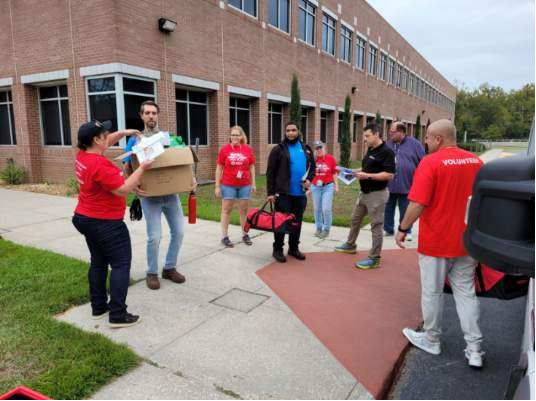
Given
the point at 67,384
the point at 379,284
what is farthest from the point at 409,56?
the point at 67,384

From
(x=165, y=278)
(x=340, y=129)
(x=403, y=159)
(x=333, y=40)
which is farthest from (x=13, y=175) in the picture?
(x=340, y=129)

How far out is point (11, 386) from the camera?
8.71 feet

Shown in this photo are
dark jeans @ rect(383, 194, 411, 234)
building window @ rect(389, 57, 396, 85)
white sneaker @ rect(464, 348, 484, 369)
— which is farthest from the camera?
building window @ rect(389, 57, 396, 85)

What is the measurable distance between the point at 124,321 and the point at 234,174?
9.67ft

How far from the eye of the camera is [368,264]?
5223 millimetres

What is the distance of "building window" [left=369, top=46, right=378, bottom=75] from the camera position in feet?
94.1

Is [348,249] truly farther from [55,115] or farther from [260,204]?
[55,115]

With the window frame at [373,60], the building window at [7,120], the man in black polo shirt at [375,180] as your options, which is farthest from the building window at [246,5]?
the window frame at [373,60]

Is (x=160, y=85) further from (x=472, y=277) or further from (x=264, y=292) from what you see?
(x=472, y=277)

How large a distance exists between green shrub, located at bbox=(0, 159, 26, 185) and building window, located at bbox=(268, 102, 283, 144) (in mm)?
9993

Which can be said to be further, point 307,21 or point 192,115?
point 307,21

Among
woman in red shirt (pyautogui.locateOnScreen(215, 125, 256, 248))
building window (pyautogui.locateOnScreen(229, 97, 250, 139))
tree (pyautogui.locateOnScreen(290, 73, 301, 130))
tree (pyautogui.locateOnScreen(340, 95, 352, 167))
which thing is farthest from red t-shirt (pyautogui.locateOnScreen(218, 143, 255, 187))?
tree (pyautogui.locateOnScreen(340, 95, 352, 167))

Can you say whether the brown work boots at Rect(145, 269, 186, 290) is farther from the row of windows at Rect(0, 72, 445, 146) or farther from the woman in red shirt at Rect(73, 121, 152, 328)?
the row of windows at Rect(0, 72, 445, 146)

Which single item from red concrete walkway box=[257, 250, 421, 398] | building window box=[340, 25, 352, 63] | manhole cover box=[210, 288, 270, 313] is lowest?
red concrete walkway box=[257, 250, 421, 398]
